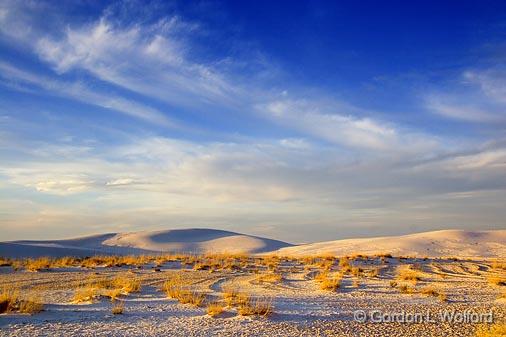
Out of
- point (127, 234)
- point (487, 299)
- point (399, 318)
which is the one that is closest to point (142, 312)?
point (399, 318)

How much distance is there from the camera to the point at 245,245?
96.1 metres

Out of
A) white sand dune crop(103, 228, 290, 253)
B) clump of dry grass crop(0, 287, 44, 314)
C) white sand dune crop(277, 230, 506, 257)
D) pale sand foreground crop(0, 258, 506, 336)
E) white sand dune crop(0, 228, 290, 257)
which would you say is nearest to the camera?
pale sand foreground crop(0, 258, 506, 336)

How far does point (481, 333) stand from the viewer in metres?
10.2

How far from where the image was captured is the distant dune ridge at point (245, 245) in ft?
194

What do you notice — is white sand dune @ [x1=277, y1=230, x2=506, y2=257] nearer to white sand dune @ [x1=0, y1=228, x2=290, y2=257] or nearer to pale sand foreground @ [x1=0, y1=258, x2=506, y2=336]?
white sand dune @ [x1=0, y1=228, x2=290, y2=257]

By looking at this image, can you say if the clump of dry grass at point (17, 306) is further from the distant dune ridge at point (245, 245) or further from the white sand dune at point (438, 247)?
the white sand dune at point (438, 247)

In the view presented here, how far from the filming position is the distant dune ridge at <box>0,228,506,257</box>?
59.2 m

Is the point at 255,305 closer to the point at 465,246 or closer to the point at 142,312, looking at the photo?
the point at 142,312

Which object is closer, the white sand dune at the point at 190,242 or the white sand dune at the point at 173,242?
the white sand dune at the point at 173,242

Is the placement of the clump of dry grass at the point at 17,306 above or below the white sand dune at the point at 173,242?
below

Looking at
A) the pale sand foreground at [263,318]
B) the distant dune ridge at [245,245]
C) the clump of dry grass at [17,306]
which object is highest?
the distant dune ridge at [245,245]

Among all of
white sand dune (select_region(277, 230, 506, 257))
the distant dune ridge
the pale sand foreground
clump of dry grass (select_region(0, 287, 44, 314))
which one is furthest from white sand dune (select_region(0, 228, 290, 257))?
clump of dry grass (select_region(0, 287, 44, 314))

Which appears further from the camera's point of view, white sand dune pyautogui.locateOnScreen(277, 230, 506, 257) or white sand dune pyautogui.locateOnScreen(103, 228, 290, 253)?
white sand dune pyautogui.locateOnScreen(103, 228, 290, 253)

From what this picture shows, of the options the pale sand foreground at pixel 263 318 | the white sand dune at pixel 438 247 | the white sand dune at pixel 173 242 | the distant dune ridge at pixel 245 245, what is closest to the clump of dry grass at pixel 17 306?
the pale sand foreground at pixel 263 318
